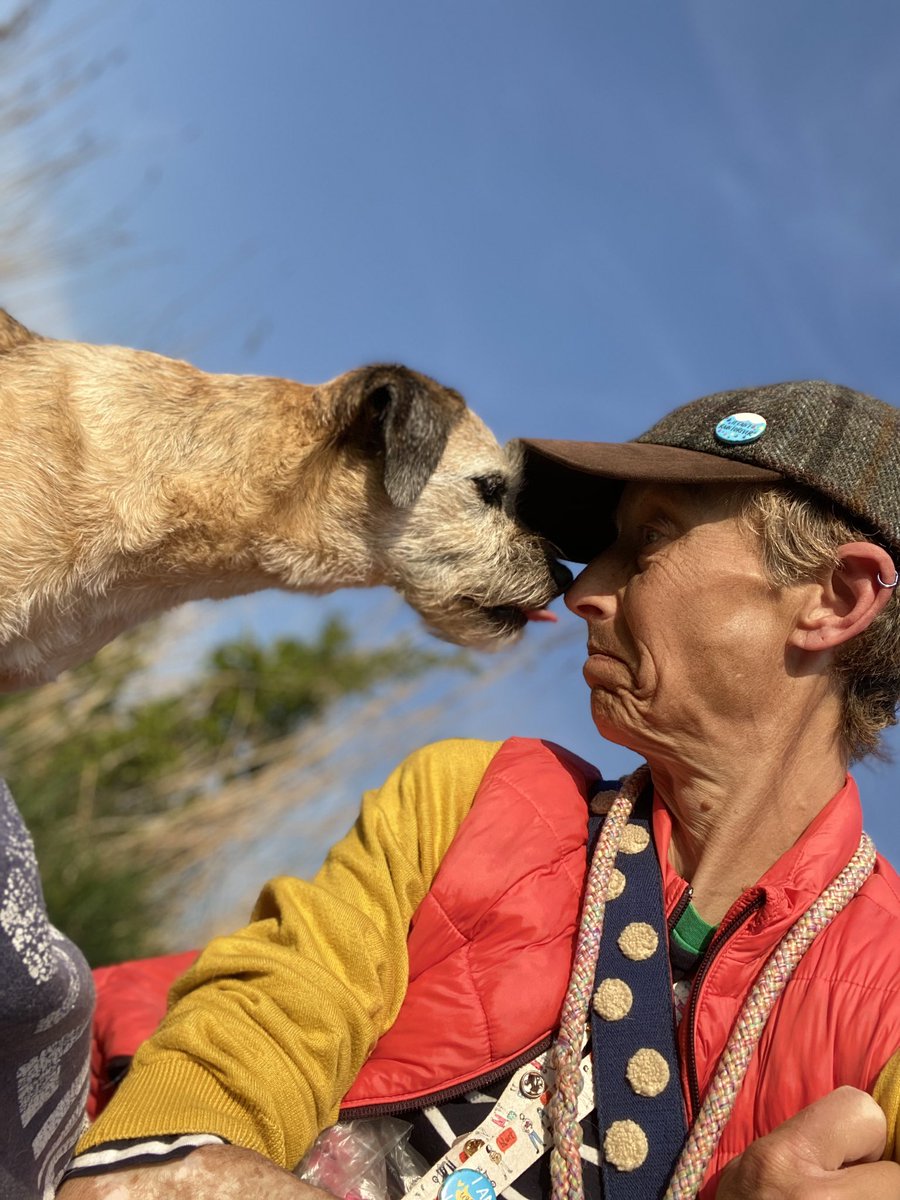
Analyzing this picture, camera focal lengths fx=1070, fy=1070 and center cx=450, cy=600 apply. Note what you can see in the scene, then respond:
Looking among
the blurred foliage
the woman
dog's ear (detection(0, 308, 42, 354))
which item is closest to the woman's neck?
the woman

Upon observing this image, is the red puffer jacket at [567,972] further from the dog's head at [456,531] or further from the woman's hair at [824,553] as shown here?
the dog's head at [456,531]

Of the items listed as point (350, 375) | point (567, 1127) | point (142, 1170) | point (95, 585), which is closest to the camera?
point (142, 1170)

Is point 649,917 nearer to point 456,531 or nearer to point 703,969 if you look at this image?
point 703,969

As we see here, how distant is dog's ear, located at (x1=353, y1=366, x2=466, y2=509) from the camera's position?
300cm

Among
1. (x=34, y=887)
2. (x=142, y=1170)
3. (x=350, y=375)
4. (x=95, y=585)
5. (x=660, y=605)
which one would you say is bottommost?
(x=142, y=1170)

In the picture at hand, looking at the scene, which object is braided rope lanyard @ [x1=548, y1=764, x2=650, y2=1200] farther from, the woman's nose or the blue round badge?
the woman's nose

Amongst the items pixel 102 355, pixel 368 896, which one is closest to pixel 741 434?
pixel 368 896

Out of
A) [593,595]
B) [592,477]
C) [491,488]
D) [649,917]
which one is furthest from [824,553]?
[491,488]

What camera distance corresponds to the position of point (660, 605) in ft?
6.43

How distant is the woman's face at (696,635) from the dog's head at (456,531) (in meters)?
1.12

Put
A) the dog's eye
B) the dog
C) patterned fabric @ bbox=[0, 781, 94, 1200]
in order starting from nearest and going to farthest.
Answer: patterned fabric @ bbox=[0, 781, 94, 1200]
the dog
the dog's eye

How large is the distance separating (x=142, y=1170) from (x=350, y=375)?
2.18 metres

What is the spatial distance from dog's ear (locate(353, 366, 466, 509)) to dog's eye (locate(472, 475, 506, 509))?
24 centimetres

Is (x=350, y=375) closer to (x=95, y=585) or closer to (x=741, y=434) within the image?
(x=95, y=585)
